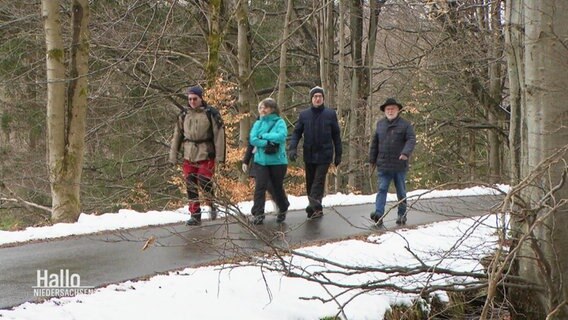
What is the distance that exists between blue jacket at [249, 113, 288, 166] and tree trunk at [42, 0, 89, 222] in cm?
332

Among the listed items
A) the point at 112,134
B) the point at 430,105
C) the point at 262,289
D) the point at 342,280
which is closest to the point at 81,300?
the point at 262,289

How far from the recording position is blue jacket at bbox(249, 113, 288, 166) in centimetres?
895

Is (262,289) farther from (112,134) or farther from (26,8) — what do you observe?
(112,134)

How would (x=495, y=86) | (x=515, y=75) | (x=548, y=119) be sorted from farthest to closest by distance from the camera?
(x=495, y=86), (x=515, y=75), (x=548, y=119)

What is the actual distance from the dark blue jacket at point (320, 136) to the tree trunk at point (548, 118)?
4392mm

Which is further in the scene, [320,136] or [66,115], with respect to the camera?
[66,115]

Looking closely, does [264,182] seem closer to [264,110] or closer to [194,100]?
[264,110]

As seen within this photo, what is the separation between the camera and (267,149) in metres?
9.00

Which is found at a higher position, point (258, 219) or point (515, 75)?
point (515, 75)

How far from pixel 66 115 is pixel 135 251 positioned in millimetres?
4115

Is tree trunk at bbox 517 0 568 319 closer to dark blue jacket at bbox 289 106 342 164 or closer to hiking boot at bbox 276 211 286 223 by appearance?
dark blue jacket at bbox 289 106 342 164

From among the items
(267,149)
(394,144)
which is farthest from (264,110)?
(394,144)

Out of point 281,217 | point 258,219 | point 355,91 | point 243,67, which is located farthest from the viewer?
point 355,91

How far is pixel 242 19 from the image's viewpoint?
15.9m
